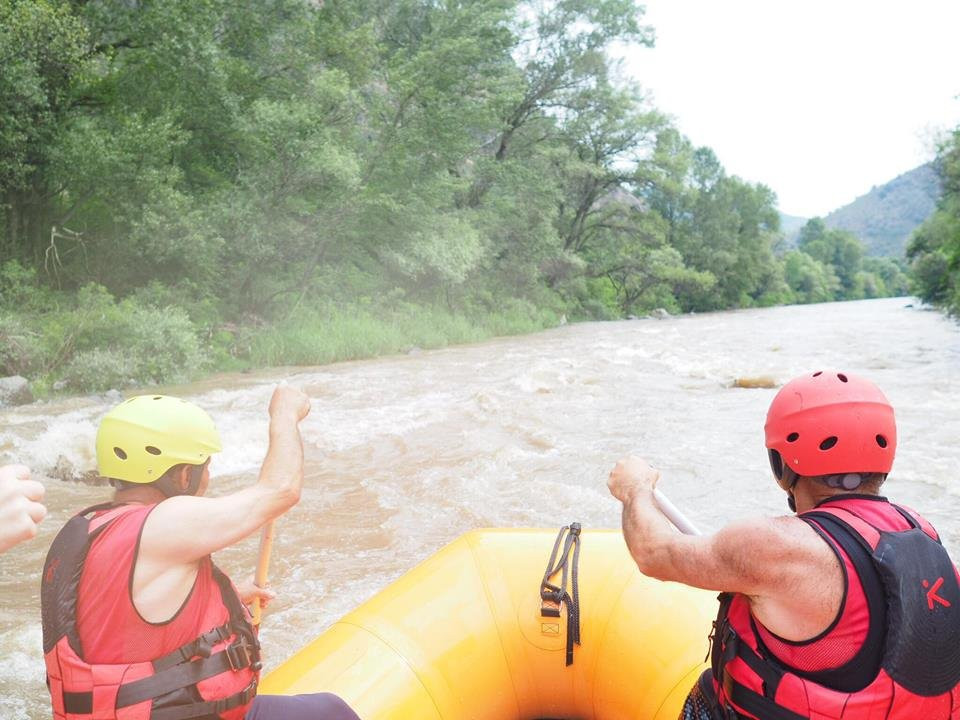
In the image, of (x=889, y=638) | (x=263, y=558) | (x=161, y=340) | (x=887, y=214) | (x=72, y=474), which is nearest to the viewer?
(x=889, y=638)

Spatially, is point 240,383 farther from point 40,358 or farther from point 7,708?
point 7,708

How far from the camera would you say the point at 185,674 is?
1.56 m

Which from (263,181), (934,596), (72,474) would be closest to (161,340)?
(263,181)

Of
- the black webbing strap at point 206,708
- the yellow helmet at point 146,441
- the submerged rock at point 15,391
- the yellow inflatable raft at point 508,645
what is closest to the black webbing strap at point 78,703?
the black webbing strap at point 206,708

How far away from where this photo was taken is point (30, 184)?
12.1 metres

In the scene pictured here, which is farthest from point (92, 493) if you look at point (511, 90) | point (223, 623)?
point (511, 90)

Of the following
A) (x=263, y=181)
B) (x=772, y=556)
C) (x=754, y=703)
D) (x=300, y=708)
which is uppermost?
(x=263, y=181)

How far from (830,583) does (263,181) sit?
13.9m

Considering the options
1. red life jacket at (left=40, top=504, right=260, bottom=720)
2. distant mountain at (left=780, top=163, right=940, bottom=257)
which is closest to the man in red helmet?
red life jacket at (left=40, top=504, right=260, bottom=720)

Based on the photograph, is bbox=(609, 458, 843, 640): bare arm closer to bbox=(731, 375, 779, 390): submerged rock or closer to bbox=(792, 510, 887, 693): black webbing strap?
bbox=(792, 510, 887, 693): black webbing strap

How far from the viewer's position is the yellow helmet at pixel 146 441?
5.53 feet

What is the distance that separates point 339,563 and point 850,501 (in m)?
3.40

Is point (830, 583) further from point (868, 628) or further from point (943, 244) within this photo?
point (943, 244)

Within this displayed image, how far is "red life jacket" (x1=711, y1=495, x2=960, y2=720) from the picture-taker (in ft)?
4.26
